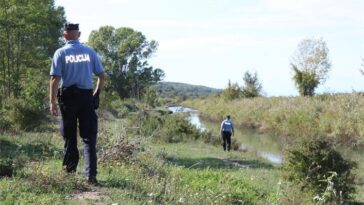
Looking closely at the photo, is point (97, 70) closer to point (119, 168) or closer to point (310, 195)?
point (119, 168)

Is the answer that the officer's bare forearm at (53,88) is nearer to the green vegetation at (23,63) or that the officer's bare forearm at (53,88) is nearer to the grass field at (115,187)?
the grass field at (115,187)

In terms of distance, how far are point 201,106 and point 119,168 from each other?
2892 inches

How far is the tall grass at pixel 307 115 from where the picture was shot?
118ft

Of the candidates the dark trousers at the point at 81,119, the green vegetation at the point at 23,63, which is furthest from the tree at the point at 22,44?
the dark trousers at the point at 81,119

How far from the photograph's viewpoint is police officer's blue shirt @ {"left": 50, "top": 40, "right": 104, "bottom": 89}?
761 centimetres

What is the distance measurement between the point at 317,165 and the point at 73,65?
22.5ft

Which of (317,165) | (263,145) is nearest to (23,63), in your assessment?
(263,145)

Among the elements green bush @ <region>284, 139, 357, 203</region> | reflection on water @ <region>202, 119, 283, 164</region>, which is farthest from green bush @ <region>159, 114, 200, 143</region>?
green bush @ <region>284, 139, 357, 203</region>

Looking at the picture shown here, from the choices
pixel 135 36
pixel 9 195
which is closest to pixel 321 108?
pixel 9 195

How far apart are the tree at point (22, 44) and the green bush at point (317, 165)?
17.1 m

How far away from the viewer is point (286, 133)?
4294cm

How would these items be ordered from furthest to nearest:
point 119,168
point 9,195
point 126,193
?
point 119,168
point 126,193
point 9,195

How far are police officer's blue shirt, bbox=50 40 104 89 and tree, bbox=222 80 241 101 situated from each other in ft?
218

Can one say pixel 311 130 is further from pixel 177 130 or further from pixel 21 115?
pixel 21 115
